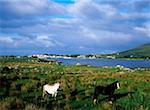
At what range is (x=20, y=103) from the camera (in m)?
22.0

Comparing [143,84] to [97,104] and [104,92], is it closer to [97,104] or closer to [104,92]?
Result: [104,92]

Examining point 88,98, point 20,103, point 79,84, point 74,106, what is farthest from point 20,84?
point 20,103

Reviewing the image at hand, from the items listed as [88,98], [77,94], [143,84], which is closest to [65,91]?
[77,94]

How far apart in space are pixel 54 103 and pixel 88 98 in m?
3.58

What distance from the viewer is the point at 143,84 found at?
3681 centimetres

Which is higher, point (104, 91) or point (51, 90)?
point (51, 90)

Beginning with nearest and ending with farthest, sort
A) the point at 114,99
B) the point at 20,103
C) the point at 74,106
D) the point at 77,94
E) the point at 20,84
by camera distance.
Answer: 1. the point at 20,103
2. the point at 74,106
3. the point at 114,99
4. the point at 77,94
5. the point at 20,84

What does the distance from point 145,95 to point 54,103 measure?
7.80 meters

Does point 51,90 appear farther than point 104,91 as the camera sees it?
No

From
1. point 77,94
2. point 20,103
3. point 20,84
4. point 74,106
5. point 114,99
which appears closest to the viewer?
point 20,103

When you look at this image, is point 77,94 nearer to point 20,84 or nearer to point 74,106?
point 74,106

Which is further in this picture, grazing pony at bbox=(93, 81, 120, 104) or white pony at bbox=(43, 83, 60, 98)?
white pony at bbox=(43, 83, 60, 98)

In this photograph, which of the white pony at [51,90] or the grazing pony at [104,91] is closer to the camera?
the grazing pony at [104,91]

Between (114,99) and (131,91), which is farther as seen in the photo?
(131,91)
